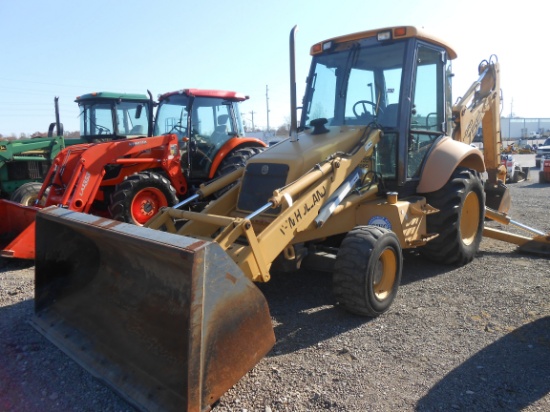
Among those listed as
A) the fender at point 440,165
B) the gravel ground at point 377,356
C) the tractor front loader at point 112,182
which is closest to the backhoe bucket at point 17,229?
the tractor front loader at point 112,182

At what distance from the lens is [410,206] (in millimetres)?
5047

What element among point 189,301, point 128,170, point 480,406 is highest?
point 128,170

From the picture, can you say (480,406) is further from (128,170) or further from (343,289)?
(128,170)

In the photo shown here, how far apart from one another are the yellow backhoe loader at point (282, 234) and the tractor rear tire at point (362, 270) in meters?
0.01

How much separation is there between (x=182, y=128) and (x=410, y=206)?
4.92 meters

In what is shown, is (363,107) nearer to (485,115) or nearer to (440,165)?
(440,165)

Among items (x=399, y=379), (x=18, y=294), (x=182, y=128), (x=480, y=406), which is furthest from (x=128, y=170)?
(x=480, y=406)

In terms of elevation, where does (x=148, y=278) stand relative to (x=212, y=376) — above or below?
above

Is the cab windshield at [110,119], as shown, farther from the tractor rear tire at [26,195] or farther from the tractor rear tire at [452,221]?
the tractor rear tire at [452,221]

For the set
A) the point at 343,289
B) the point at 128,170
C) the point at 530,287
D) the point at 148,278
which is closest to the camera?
the point at 148,278

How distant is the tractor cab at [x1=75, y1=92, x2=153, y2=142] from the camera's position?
10.1m

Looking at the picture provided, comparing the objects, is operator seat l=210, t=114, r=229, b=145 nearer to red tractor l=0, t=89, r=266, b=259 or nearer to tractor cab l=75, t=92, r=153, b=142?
red tractor l=0, t=89, r=266, b=259

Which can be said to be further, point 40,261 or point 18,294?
point 18,294

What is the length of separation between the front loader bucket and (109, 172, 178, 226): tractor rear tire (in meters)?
2.92
